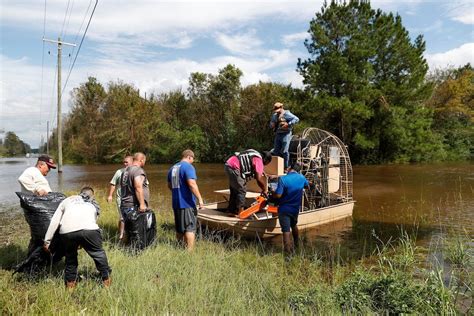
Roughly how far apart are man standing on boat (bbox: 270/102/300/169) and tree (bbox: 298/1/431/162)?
16.8m

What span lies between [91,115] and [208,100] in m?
13.7

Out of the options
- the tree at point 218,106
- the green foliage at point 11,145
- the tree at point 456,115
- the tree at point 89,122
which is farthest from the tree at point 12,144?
the tree at point 456,115

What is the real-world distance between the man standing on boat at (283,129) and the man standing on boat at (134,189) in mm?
4396

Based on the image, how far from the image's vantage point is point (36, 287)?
456 centimetres

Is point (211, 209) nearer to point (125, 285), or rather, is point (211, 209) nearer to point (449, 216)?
point (125, 285)

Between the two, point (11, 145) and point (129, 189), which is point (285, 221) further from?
point (11, 145)

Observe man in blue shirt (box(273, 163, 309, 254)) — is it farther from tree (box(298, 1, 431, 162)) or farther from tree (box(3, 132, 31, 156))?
tree (box(3, 132, 31, 156))

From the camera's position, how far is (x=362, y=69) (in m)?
26.5

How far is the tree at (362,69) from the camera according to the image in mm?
26156

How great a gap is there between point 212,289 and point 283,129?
598 cm

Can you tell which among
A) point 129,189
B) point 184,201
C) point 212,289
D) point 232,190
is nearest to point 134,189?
point 129,189

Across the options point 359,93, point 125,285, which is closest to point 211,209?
point 125,285

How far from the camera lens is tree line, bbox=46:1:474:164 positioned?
88.3 feet

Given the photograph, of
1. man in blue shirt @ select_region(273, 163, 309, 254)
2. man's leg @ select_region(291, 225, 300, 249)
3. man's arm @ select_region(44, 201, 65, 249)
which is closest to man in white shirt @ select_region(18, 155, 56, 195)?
man's arm @ select_region(44, 201, 65, 249)
